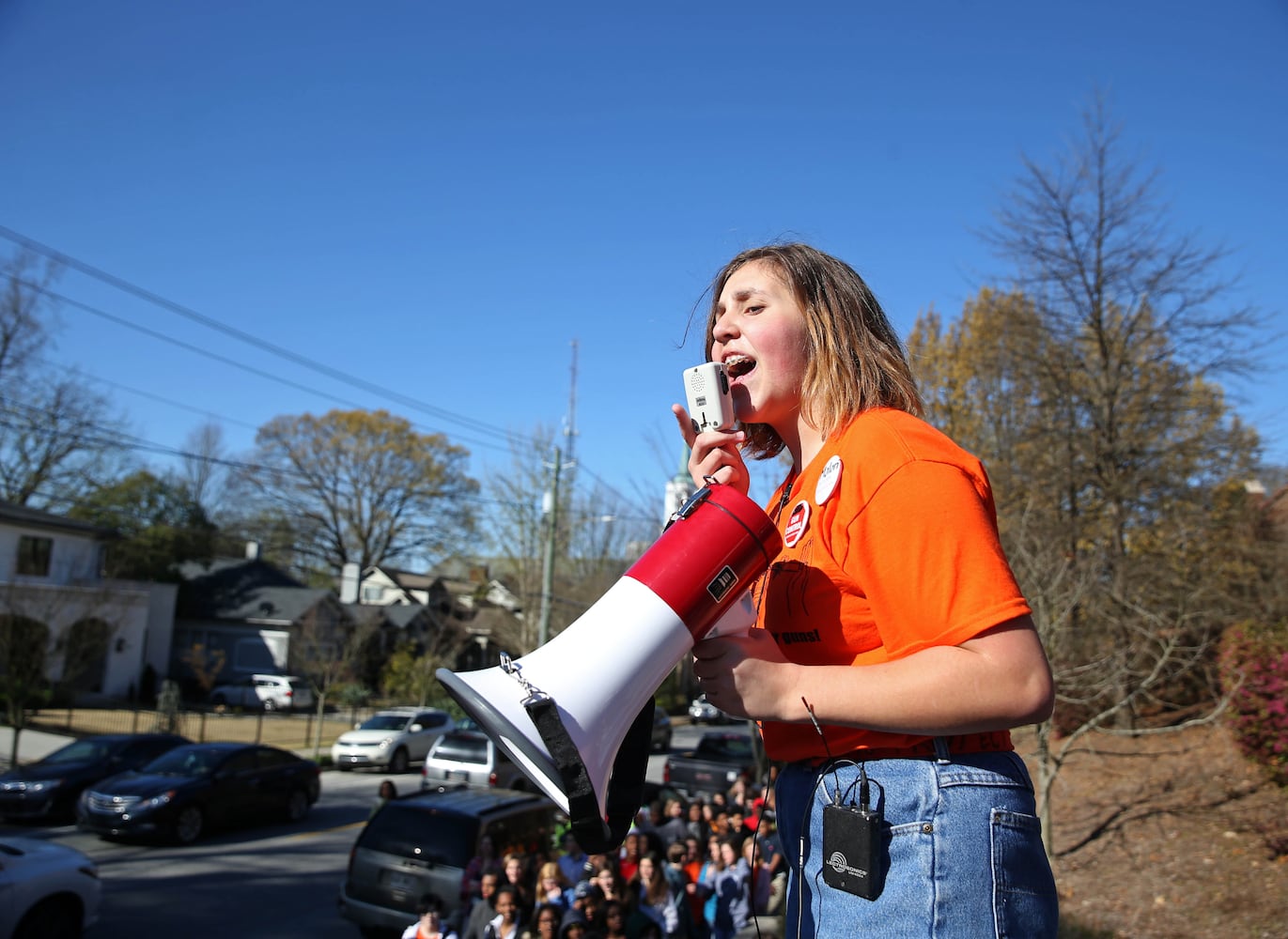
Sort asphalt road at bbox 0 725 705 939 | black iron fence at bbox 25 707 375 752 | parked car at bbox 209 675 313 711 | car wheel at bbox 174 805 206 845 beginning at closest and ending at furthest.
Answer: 1. asphalt road at bbox 0 725 705 939
2. car wheel at bbox 174 805 206 845
3. black iron fence at bbox 25 707 375 752
4. parked car at bbox 209 675 313 711

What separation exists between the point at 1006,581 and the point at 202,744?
61.0 feet

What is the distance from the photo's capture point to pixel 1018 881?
139 centimetres

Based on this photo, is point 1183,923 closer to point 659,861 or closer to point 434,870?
point 659,861

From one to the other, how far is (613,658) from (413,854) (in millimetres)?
10481

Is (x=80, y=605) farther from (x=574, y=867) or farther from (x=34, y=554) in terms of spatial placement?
(x=574, y=867)

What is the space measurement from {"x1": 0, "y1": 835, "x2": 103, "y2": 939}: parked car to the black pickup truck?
12.0m

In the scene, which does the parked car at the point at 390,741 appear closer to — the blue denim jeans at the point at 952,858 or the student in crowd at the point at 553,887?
the student in crowd at the point at 553,887

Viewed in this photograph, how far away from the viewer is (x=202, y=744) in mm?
17203

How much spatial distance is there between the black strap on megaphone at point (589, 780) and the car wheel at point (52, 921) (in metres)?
10.5

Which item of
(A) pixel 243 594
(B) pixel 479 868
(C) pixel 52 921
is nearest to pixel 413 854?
(B) pixel 479 868

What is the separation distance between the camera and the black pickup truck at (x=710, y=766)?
2091cm

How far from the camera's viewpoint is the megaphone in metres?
1.38

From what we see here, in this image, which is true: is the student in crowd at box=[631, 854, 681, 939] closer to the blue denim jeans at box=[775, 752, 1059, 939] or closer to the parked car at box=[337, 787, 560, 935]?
the parked car at box=[337, 787, 560, 935]

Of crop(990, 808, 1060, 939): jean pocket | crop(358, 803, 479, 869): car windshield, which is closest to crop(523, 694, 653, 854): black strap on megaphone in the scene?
crop(990, 808, 1060, 939): jean pocket
